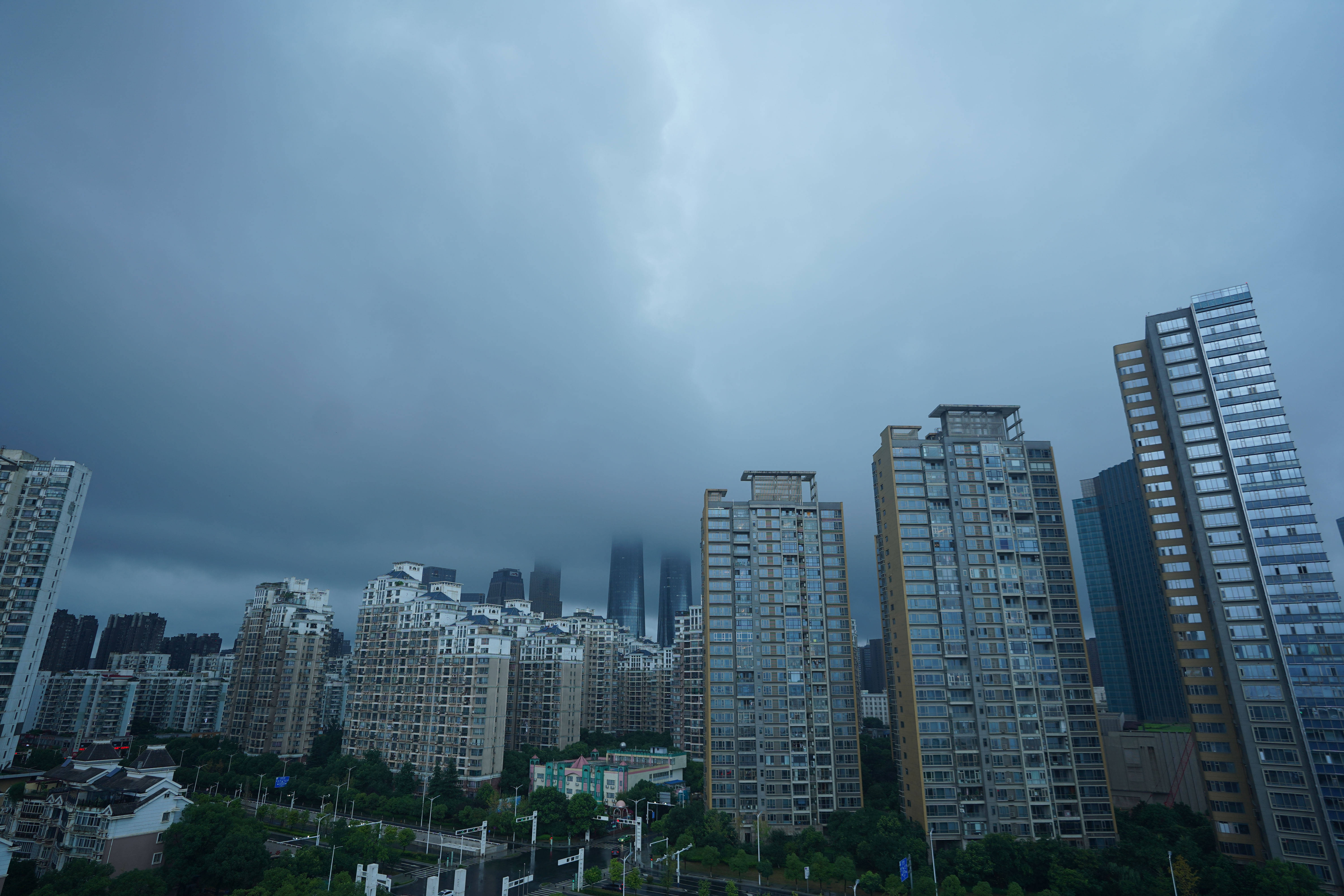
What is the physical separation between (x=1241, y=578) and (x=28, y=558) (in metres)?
156

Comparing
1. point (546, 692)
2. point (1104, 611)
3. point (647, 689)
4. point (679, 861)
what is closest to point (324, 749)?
point (546, 692)

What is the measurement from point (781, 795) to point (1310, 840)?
51.1 m

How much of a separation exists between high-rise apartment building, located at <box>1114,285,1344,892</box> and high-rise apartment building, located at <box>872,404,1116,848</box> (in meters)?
11.1

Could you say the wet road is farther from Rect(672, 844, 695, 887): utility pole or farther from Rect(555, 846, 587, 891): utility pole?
Rect(672, 844, 695, 887): utility pole

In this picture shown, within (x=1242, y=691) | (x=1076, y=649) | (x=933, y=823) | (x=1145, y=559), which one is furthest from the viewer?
(x=1145, y=559)

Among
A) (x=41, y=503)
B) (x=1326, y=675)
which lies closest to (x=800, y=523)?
(x=1326, y=675)

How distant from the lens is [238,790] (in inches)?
4237

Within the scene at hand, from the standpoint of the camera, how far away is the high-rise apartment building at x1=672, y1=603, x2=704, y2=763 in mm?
127188

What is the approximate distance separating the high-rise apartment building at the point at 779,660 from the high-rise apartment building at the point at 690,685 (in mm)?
33705

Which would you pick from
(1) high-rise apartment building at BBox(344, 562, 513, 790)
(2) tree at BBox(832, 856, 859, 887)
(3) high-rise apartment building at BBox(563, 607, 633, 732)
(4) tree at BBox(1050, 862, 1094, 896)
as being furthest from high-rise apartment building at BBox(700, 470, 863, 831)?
(3) high-rise apartment building at BBox(563, 607, 633, 732)

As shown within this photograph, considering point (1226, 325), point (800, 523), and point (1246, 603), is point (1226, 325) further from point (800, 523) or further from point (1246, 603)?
point (800, 523)

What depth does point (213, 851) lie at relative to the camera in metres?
61.0

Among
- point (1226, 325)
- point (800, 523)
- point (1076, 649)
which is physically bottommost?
point (1076, 649)

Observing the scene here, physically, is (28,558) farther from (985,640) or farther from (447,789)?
(985,640)
